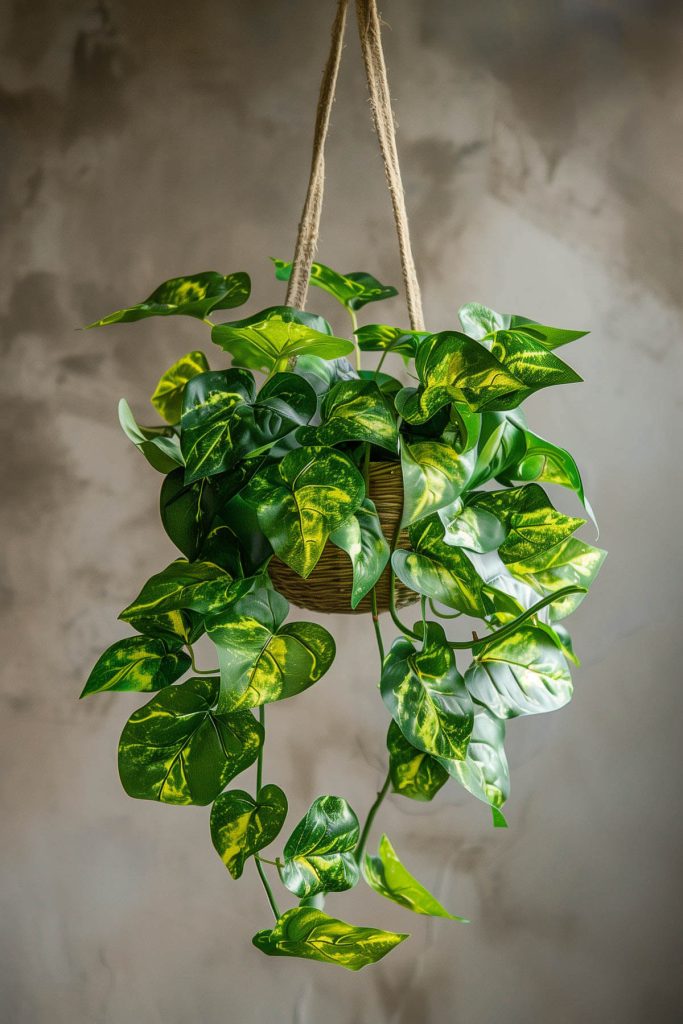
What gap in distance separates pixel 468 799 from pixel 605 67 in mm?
1402

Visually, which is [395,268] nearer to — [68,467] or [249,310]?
[249,310]

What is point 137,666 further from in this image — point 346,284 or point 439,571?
point 346,284

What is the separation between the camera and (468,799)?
1.65m

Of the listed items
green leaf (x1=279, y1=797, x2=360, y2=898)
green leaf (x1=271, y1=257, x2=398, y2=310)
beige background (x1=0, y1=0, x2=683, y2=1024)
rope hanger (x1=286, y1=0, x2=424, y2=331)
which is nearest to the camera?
green leaf (x1=279, y1=797, x2=360, y2=898)

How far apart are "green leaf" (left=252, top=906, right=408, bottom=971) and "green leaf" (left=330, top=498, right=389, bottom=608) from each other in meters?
0.30

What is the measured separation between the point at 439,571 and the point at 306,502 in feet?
0.49

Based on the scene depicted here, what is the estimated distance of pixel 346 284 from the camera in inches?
45.1

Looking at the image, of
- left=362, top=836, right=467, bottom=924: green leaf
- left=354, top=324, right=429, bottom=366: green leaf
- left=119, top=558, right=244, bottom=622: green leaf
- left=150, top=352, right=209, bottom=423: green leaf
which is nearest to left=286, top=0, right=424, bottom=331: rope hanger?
left=354, top=324, right=429, bottom=366: green leaf

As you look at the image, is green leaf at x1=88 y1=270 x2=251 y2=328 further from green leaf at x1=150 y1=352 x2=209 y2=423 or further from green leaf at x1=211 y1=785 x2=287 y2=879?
green leaf at x1=211 y1=785 x2=287 y2=879

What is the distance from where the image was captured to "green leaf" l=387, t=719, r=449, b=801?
0.96 metres

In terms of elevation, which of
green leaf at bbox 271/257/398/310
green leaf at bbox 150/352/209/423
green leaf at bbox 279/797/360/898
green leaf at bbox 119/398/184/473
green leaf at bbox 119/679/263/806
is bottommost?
green leaf at bbox 279/797/360/898

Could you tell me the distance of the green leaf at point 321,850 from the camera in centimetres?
89

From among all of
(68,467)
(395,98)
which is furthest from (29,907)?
(395,98)

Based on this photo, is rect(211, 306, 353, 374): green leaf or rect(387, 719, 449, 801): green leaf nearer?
rect(211, 306, 353, 374): green leaf
